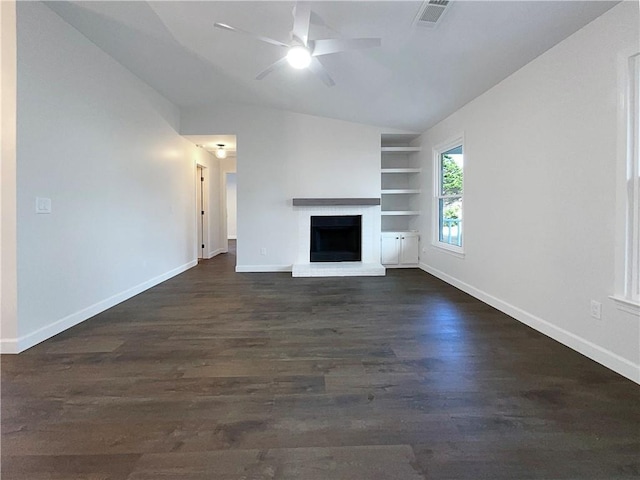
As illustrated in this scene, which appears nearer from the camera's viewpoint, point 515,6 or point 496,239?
point 515,6

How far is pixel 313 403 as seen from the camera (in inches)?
68.6

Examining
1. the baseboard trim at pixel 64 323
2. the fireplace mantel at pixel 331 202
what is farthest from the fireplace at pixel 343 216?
the baseboard trim at pixel 64 323

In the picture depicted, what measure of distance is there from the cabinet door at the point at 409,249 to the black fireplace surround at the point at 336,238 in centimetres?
85

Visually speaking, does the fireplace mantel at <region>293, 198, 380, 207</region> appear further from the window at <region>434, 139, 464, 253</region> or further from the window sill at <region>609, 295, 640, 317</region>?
the window sill at <region>609, 295, 640, 317</region>

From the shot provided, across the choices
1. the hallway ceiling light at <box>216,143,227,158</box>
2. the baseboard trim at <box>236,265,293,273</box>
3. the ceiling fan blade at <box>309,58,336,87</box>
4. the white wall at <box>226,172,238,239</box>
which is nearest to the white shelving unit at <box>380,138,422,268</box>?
the baseboard trim at <box>236,265,293,273</box>

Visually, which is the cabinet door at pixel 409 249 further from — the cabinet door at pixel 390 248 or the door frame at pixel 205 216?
the door frame at pixel 205 216

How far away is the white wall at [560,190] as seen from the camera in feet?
6.95

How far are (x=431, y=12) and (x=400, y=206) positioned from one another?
14.3ft

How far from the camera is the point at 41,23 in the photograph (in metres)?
2.58

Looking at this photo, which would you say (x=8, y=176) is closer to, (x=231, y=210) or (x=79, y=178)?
(x=79, y=178)

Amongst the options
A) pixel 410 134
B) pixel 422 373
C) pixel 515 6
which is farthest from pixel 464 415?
pixel 410 134

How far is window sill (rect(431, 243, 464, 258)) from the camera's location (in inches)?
173

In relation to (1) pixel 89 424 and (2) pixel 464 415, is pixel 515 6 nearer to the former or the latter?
(2) pixel 464 415

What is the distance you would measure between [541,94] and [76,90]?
422 cm
